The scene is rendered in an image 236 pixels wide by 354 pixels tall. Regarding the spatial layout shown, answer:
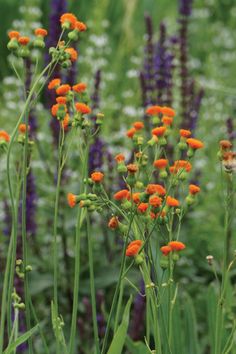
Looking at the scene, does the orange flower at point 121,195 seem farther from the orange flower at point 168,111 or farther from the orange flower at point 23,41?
the orange flower at point 23,41

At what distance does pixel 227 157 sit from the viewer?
5.75 ft

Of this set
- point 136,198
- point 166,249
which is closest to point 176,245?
point 166,249

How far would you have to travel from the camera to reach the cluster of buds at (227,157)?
68.0 inches

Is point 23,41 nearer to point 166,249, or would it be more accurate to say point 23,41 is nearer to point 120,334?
point 166,249

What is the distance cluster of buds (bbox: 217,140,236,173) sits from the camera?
1.73 m

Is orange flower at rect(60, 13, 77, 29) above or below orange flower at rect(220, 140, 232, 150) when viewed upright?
above

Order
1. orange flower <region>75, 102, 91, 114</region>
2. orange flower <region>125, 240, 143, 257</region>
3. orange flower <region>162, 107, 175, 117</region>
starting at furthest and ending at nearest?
orange flower <region>162, 107, 175, 117</region> < orange flower <region>75, 102, 91, 114</region> < orange flower <region>125, 240, 143, 257</region>

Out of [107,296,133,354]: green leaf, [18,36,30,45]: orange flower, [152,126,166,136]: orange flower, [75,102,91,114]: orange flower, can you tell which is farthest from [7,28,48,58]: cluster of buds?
[107,296,133,354]: green leaf

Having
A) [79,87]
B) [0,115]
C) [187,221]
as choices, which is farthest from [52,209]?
[0,115]

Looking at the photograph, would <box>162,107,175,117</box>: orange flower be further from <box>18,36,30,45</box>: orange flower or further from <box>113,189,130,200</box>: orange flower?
<box>18,36,30,45</box>: orange flower

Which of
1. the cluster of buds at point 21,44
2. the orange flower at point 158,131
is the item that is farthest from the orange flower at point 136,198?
the cluster of buds at point 21,44

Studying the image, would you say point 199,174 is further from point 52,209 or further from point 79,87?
point 79,87

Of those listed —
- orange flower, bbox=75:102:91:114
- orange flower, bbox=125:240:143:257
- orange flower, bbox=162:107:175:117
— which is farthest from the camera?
orange flower, bbox=162:107:175:117

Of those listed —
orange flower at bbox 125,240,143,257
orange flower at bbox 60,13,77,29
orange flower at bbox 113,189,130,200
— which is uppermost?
orange flower at bbox 60,13,77,29
